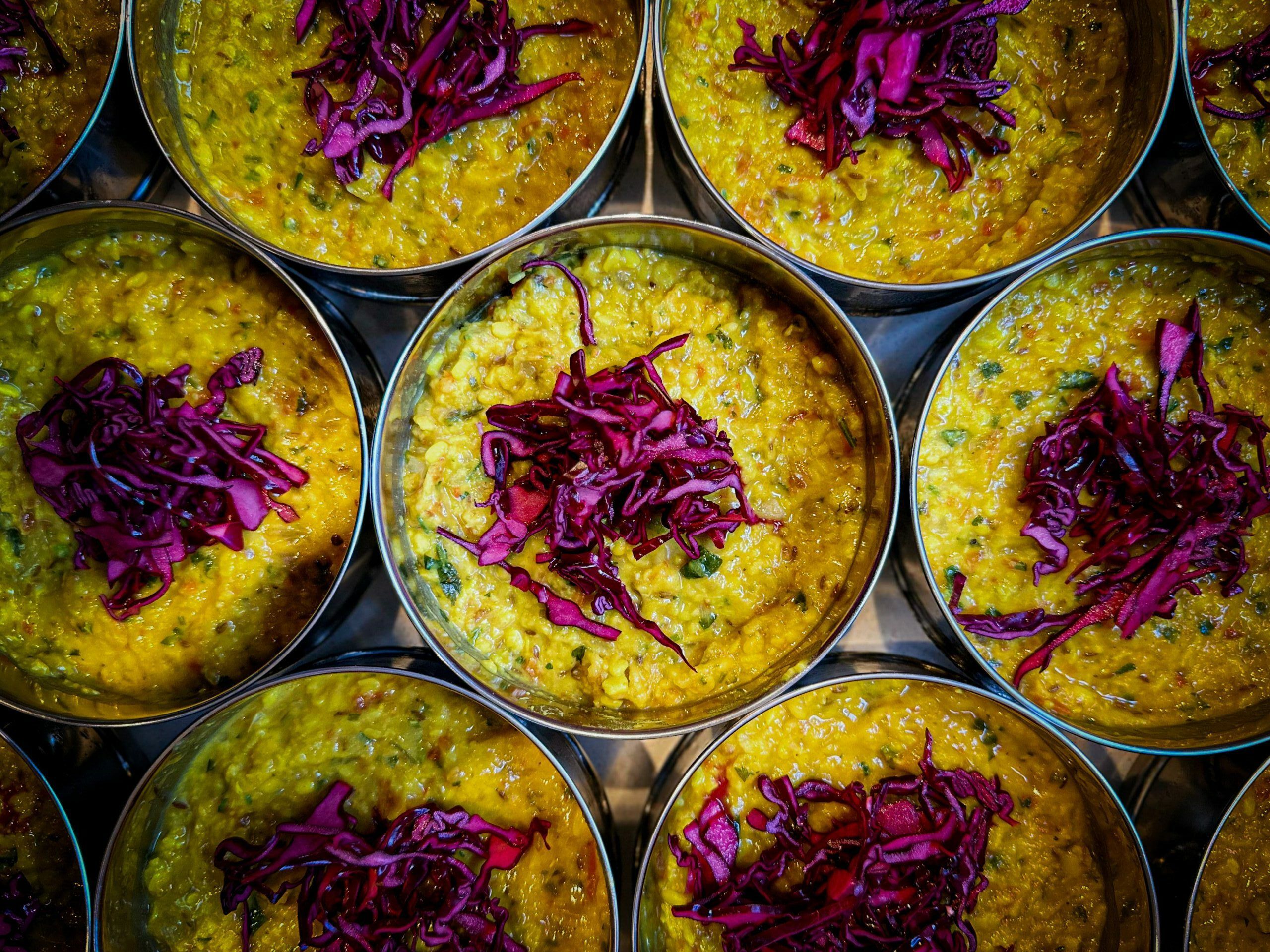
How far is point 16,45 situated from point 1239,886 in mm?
4369

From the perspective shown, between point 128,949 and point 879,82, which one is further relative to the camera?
point 128,949

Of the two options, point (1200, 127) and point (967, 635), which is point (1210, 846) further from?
point (1200, 127)

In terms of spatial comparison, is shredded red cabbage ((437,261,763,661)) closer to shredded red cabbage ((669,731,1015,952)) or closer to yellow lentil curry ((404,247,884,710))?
yellow lentil curry ((404,247,884,710))

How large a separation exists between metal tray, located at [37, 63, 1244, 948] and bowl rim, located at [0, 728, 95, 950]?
0.20 meters

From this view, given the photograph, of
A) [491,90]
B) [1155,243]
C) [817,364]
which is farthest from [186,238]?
[1155,243]

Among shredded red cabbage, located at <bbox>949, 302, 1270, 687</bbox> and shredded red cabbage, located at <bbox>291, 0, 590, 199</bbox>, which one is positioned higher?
shredded red cabbage, located at <bbox>291, 0, 590, 199</bbox>

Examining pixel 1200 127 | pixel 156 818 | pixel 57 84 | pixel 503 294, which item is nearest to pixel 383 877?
pixel 156 818

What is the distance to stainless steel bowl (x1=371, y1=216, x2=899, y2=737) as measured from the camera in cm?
183

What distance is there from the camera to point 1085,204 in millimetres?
2061

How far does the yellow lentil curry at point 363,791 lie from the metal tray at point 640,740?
0.27 meters

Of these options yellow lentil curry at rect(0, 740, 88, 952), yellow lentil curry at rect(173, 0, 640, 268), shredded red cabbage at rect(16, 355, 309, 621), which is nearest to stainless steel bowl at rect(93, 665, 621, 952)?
yellow lentil curry at rect(0, 740, 88, 952)

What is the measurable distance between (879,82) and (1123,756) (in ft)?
7.28

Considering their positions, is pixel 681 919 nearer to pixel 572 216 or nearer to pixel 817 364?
pixel 817 364

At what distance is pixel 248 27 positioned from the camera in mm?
2068
